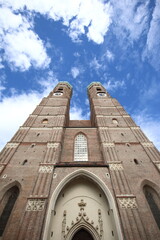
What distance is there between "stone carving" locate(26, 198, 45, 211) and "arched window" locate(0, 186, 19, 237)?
176 centimetres

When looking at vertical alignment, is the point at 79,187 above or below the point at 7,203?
above

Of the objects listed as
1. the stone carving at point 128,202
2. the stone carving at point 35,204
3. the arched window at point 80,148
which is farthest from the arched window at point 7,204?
the stone carving at point 128,202

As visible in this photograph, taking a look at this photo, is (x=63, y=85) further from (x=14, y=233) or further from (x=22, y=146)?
(x=14, y=233)

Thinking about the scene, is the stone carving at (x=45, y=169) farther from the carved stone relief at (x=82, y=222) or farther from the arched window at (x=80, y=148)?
the arched window at (x=80, y=148)

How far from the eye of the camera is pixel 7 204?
921cm

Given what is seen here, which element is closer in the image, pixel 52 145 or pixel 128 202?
pixel 128 202

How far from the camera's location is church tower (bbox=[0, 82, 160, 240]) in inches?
311

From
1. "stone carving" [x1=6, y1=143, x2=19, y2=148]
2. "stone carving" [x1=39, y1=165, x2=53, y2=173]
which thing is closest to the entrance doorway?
"stone carving" [x1=39, y1=165, x2=53, y2=173]

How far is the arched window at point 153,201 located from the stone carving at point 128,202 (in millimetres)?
1710

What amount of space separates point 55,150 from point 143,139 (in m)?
10.3

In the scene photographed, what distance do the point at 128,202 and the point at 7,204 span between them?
8978mm

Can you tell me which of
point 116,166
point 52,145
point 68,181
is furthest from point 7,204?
point 116,166

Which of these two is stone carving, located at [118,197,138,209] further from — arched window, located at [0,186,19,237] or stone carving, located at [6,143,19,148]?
stone carving, located at [6,143,19,148]

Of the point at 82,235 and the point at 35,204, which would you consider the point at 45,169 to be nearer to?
the point at 35,204
